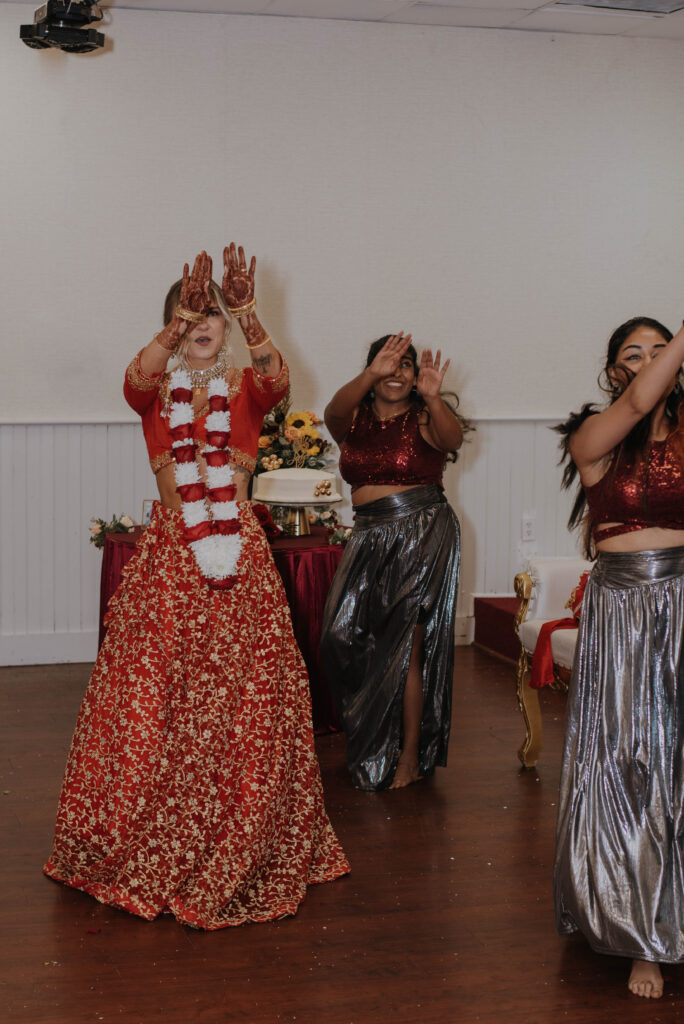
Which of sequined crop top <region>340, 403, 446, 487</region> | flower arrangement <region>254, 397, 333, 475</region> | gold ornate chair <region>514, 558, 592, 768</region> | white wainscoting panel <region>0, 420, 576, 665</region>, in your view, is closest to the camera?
sequined crop top <region>340, 403, 446, 487</region>

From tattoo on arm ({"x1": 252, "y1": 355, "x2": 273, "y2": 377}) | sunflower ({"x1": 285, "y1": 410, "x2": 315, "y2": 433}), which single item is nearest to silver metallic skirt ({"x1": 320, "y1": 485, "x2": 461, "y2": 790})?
tattoo on arm ({"x1": 252, "y1": 355, "x2": 273, "y2": 377})

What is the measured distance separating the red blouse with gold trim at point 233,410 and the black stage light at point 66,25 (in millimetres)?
2690

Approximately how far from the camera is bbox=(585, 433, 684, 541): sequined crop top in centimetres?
305

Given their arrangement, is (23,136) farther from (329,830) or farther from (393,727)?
(329,830)

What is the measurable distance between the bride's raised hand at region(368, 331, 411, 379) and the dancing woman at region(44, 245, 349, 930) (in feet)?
2.53

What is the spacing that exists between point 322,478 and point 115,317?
1720 millimetres

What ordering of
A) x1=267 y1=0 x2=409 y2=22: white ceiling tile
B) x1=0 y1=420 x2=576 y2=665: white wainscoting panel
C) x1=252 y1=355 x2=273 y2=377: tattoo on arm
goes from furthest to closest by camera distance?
1. x1=0 y1=420 x2=576 y2=665: white wainscoting panel
2. x1=267 y1=0 x2=409 y2=22: white ceiling tile
3. x1=252 y1=355 x2=273 y2=377: tattoo on arm

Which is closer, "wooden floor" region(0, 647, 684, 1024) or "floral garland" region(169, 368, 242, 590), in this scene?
"wooden floor" region(0, 647, 684, 1024)

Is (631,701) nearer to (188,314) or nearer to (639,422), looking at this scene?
(639,422)

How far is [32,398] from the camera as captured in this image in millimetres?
6266

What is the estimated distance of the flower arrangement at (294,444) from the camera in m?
5.71

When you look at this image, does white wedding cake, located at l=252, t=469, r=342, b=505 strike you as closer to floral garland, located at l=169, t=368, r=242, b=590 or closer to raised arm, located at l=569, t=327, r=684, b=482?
floral garland, located at l=169, t=368, r=242, b=590

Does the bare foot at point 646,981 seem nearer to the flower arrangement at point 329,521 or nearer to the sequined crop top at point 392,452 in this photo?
the sequined crop top at point 392,452

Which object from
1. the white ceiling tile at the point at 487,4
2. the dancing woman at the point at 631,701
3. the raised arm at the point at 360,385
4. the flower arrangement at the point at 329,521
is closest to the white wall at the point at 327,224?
the white ceiling tile at the point at 487,4
